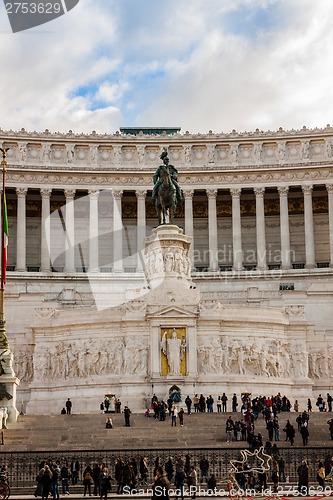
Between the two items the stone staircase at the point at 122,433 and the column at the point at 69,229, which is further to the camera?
the column at the point at 69,229

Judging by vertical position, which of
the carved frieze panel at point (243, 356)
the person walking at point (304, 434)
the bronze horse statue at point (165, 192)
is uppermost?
the bronze horse statue at point (165, 192)

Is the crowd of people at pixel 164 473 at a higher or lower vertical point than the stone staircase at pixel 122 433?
lower

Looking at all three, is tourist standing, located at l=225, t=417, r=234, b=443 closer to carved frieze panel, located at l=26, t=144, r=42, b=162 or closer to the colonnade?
the colonnade

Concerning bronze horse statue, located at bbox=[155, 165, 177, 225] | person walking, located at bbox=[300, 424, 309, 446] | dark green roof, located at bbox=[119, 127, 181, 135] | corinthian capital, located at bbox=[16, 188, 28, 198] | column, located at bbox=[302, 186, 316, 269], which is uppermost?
dark green roof, located at bbox=[119, 127, 181, 135]

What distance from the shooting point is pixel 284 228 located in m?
81.3

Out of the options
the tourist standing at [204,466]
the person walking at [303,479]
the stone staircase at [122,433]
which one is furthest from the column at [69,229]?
the person walking at [303,479]

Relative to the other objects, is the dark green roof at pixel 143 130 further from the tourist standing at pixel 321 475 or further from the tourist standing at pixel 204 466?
the tourist standing at pixel 321 475

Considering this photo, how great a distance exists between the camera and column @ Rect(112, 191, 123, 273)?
8225 cm

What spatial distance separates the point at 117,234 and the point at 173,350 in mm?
34756

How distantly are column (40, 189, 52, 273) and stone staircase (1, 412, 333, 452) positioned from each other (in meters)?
38.3

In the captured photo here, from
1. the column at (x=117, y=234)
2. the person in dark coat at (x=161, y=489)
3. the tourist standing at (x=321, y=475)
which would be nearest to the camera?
the person in dark coat at (x=161, y=489)

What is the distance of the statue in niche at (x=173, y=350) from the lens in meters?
50.0

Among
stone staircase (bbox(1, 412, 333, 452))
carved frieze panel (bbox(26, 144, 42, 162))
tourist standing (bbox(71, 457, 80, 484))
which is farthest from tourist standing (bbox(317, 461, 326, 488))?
carved frieze panel (bbox(26, 144, 42, 162))

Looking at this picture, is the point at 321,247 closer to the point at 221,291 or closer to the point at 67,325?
the point at 221,291
